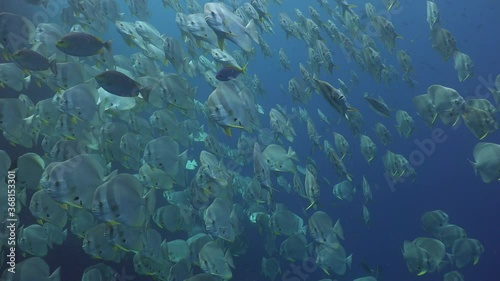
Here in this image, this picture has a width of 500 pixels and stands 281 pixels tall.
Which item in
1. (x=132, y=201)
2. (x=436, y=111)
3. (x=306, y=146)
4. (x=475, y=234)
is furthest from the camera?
(x=306, y=146)

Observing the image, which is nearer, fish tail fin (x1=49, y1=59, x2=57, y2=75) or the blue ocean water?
fish tail fin (x1=49, y1=59, x2=57, y2=75)


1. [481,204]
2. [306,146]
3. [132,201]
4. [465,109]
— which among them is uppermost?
[465,109]

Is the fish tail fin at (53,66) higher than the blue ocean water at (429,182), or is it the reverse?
the fish tail fin at (53,66)

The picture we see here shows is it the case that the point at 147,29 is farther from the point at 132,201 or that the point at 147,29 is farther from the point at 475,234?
the point at 475,234

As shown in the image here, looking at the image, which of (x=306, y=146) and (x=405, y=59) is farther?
(x=306, y=146)

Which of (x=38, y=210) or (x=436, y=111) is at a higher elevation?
(x=436, y=111)

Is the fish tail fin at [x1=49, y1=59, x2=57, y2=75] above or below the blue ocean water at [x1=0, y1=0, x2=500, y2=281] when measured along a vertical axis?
above

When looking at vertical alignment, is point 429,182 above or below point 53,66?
below

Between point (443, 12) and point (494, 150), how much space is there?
24.4 metres

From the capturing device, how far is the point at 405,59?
7633 millimetres

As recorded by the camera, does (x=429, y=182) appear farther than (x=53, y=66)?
Yes

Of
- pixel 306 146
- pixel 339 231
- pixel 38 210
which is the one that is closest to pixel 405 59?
pixel 339 231

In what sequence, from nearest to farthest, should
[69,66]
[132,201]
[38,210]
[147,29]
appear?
[132,201] → [38,210] → [69,66] → [147,29]

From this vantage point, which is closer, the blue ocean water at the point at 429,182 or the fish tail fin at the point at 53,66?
the fish tail fin at the point at 53,66
